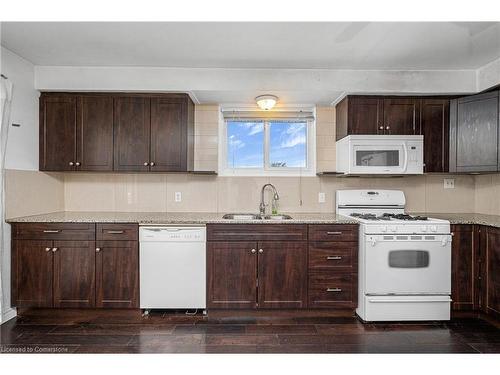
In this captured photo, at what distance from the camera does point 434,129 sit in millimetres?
3260

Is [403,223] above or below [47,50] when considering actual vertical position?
below

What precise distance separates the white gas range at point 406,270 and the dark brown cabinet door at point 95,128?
2492 mm

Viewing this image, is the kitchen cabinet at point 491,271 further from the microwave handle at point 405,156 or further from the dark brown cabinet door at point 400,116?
the dark brown cabinet door at point 400,116

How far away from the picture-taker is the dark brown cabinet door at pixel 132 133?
323cm

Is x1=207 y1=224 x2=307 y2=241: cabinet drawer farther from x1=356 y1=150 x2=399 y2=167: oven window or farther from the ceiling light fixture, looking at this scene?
the ceiling light fixture

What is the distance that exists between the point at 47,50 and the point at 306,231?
2.67 meters

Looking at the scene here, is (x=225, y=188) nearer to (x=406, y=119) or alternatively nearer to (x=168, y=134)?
(x=168, y=134)

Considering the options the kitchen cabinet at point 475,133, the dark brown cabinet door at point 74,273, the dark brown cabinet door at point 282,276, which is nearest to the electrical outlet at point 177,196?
the dark brown cabinet door at point 74,273

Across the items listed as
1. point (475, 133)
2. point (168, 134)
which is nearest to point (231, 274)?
point (168, 134)

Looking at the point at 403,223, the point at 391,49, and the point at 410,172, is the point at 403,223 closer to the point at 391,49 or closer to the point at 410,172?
the point at 410,172

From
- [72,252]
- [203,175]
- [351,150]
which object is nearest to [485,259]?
[351,150]

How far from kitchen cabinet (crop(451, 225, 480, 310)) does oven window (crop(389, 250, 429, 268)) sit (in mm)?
323

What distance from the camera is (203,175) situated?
3641mm

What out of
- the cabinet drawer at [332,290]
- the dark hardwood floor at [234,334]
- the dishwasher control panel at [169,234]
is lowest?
the dark hardwood floor at [234,334]
